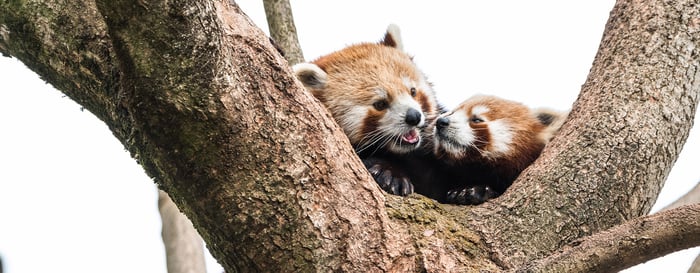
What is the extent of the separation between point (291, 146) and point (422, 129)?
2015mm

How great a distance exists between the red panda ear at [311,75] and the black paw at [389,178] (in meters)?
0.71

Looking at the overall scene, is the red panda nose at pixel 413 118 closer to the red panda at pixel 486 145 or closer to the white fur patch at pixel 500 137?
the red panda at pixel 486 145

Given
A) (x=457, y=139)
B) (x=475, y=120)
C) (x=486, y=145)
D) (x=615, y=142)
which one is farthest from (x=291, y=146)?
(x=475, y=120)

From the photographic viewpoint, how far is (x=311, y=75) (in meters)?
4.48

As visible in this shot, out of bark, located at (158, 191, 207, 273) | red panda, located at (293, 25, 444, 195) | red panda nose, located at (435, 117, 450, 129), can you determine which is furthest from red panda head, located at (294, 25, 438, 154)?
bark, located at (158, 191, 207, 273)

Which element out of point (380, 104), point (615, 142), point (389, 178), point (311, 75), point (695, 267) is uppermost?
point (311, 75)

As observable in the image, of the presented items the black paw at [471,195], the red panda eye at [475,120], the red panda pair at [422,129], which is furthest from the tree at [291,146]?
the red panda eye at [475,120]

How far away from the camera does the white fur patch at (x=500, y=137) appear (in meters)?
4.13

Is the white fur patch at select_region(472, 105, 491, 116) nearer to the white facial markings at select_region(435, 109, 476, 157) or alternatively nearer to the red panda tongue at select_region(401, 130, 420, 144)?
the white facial markings at select_region(435, 109, 476, 157)

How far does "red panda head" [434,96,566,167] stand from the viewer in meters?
4.12

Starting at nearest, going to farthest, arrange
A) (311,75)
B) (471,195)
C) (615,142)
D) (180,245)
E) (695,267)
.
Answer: (615,142)
(471,195)
(695,267)
(311,75)
(180,245)

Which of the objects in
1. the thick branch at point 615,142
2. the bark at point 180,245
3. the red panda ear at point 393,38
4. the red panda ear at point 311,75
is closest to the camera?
the thick branch at point 615,142

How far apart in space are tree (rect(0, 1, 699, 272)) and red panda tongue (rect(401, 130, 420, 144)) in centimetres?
106

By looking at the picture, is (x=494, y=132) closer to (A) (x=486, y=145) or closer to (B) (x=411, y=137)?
(A) (x=486, y=145)
